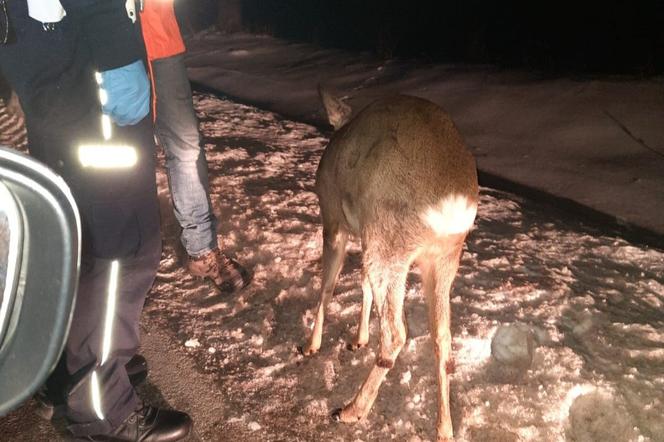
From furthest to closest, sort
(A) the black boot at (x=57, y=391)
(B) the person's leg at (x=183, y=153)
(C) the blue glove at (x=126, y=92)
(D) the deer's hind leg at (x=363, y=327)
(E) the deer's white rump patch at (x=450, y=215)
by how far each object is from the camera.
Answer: (B) the person's leg at (x=183, y=153), (D) the deer's hind leg at (x=363, y=327), (A) the black boot at (x=57, y=391), (E) the deer's white rump patch at (x=450, y=215), (C) the blue glove at (x=126, y=92)

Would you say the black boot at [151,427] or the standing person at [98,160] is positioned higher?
the standing person at [98,160]

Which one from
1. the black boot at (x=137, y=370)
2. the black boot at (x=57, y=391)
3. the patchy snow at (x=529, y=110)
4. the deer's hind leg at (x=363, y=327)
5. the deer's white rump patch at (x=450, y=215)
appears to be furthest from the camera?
the patchy snow at (x=529, y=110)

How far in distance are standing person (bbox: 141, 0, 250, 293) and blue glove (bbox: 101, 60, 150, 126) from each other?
707 mm

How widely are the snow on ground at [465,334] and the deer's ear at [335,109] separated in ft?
3.46

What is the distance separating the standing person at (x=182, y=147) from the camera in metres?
2.91

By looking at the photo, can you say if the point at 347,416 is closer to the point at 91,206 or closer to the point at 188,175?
the point at 91,206

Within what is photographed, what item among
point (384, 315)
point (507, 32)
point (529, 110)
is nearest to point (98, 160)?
point (384, 315)

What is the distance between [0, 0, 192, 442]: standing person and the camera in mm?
1855

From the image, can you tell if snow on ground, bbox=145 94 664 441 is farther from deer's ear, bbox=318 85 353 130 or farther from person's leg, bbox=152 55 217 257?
deer's ear, bbox=318 85 353 130

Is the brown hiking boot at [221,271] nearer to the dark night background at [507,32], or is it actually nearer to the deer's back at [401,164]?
the deer's back at [401,164]

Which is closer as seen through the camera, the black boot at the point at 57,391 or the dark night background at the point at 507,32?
the black boot at the point at 57,391

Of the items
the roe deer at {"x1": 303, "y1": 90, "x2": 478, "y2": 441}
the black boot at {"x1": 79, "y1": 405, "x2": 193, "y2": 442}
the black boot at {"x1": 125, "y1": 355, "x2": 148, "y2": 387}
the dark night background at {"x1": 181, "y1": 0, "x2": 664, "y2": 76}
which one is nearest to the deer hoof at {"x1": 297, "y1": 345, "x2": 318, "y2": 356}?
the roe deer at {"x1": 303, "y1": 90, "x2": 478, "y2": 441}

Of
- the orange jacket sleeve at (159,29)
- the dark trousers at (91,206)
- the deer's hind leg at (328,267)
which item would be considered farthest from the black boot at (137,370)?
the orange jacket sleeve at (159,29)

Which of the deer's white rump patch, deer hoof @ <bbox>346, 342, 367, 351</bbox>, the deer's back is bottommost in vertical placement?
deer hoof @ <bbox>346, 342, 367, 351</bbox>
